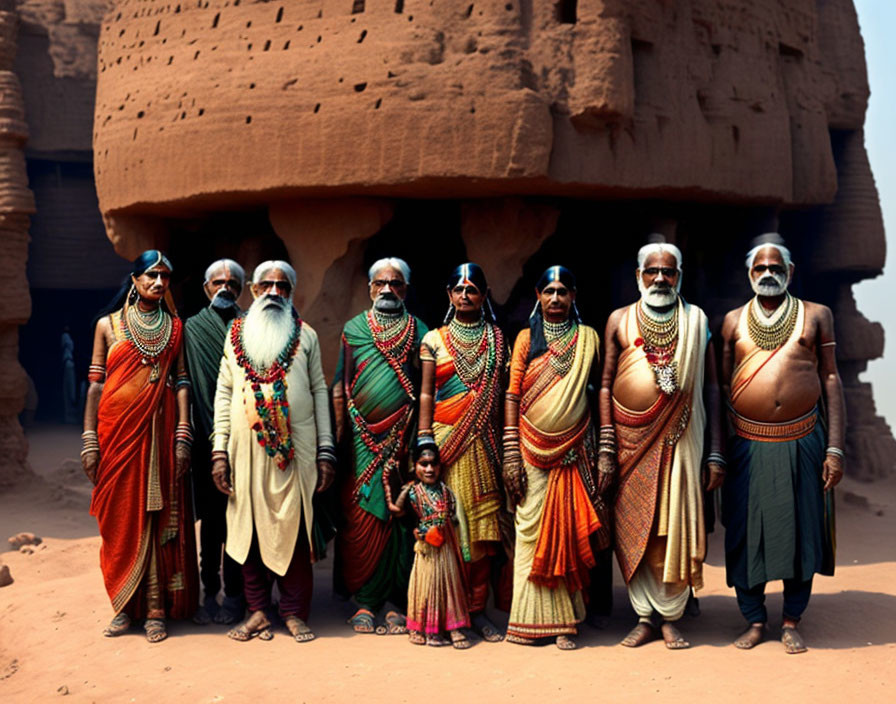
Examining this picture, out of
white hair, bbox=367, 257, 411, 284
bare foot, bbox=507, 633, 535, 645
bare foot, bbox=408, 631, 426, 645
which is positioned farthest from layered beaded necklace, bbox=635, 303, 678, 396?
bare foot, bbox=408, 631, 426, 645

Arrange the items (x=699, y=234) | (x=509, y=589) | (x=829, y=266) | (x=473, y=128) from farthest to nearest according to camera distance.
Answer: (x=829, y=266) → (x=699, y=234) → (x=473, y=128) → (x=509, y=589)

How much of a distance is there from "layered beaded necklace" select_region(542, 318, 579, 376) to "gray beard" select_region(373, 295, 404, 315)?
Answer: 75 centimetres

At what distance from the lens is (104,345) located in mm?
5039

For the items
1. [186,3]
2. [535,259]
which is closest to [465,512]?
[535,259]

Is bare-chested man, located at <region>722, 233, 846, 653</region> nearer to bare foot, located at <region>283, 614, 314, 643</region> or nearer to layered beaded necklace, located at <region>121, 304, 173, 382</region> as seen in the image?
bare foot, located at <region>283, 614, 314, 643</region>

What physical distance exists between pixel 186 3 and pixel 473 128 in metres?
2.26

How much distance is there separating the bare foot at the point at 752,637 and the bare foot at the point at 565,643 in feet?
2.42

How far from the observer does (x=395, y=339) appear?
16.9ft

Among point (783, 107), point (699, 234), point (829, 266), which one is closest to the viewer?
point (783, 107)

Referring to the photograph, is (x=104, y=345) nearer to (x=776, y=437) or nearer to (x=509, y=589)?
(x=509, y=589)

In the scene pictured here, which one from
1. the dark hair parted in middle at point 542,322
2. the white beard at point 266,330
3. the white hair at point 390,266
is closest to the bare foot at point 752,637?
the dark hair parted in middle at point 542,322

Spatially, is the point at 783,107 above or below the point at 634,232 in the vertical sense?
above

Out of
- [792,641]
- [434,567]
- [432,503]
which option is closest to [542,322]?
[432,503]

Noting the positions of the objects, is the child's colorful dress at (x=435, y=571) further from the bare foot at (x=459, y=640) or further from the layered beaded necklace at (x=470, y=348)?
the layered beaded necklace at (x=470, y=348)
